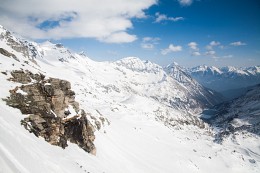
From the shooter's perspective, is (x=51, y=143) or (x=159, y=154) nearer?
(x=51, y=143)

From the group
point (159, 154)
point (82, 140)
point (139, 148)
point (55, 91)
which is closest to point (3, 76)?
point (55, 91)

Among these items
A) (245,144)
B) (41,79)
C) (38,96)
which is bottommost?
(245,144)

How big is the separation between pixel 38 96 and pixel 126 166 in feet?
73.2

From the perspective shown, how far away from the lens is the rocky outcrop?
2993 centimetres

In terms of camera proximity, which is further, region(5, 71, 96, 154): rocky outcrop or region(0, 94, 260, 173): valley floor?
region(5, 71, 96, 154): rocky outcrop

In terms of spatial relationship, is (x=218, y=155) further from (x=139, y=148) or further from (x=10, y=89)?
(x=10, y=89)

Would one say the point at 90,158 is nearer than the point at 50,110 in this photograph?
No

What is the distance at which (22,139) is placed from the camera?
24219 millimetres

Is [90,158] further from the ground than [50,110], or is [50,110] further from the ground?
[50,110]

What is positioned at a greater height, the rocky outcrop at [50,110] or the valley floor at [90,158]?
the rocky outcrop at [50,110]

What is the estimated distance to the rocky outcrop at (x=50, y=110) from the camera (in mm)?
29934

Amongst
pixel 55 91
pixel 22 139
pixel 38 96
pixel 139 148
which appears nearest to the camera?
pixel 22 139

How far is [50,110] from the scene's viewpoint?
33.9 metres

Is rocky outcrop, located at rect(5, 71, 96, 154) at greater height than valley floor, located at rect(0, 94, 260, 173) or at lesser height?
greater
